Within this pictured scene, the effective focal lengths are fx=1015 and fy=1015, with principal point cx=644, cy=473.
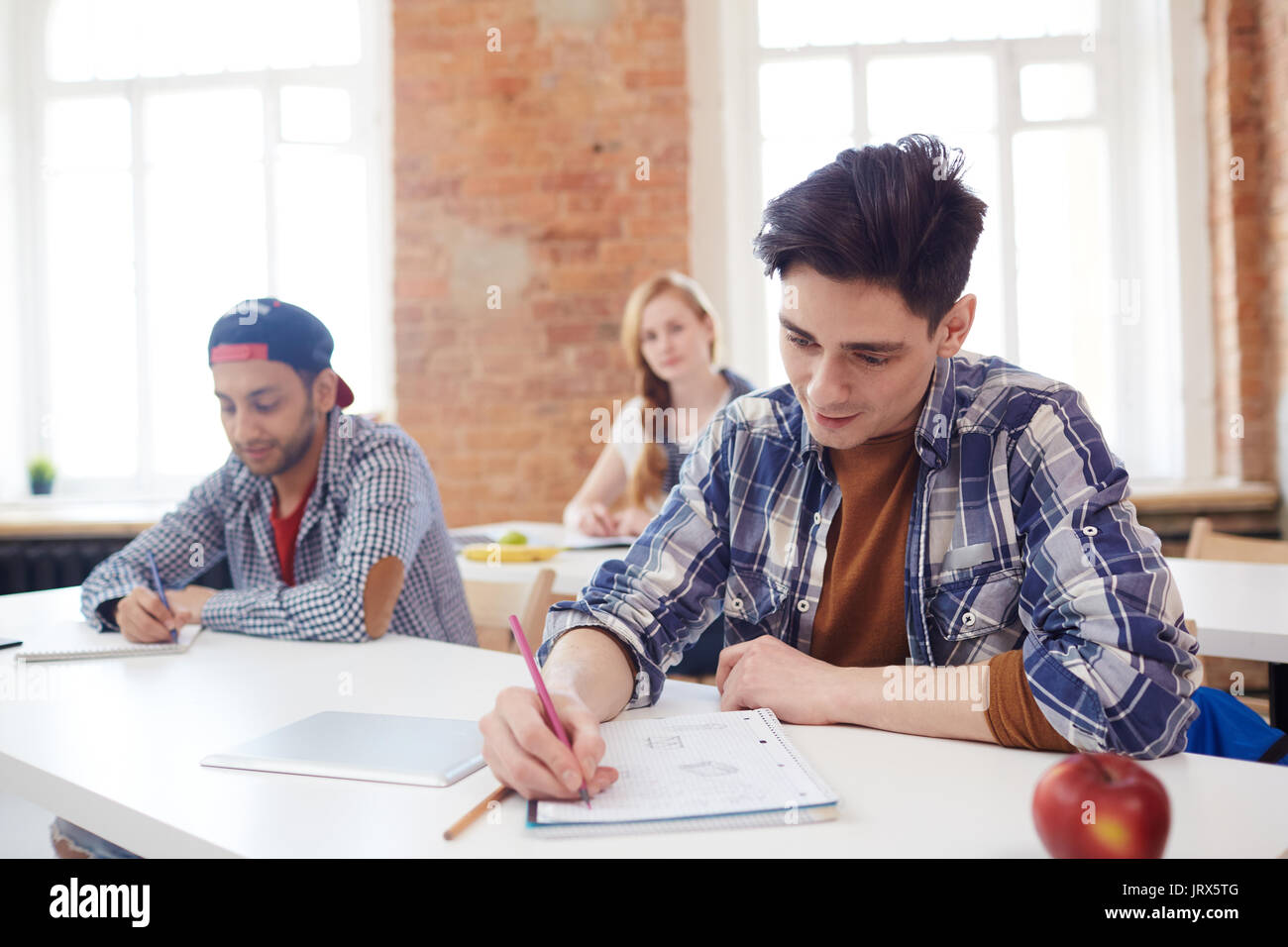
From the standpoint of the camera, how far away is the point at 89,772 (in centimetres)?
102

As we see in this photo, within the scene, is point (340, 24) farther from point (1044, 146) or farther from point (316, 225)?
point (1044, 146)

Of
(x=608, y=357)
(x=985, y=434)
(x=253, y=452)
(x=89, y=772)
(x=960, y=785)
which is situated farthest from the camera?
(x=608, y=357)

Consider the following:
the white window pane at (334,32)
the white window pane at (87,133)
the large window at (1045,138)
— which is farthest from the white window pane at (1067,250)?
the white window pane at (87,133)

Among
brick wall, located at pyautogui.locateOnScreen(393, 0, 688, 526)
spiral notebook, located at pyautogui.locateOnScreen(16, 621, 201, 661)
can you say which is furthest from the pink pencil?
brick wall, located at pyautogui.locateOnScreen(393, 0, 688, 526)

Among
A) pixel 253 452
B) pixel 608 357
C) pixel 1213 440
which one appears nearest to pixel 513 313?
pixel 608 357

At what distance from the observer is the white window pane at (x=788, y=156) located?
14.0 feet

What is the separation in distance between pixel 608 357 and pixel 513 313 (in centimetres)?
41

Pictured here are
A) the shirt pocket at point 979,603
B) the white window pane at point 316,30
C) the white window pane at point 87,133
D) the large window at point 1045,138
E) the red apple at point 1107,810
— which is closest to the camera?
the red apple at point 1107,810

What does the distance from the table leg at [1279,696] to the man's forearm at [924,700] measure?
1.05 meters

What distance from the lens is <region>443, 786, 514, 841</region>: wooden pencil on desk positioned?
32.2 inches

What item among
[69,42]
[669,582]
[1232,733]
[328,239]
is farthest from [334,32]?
[1232,733]

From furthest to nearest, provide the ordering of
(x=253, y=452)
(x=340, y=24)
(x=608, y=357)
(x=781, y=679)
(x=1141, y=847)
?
(x=340, y=24) → (x=608, y=357) → (x=253, y=452) → (x=781, y=679) → (x=1141, y=847)

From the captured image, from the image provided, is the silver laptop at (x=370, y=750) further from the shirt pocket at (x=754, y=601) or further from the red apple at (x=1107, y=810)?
the red apple at (x=1107, y=810)

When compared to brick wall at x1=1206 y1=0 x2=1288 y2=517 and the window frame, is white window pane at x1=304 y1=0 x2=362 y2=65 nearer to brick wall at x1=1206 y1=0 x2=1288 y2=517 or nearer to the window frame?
the window frame
